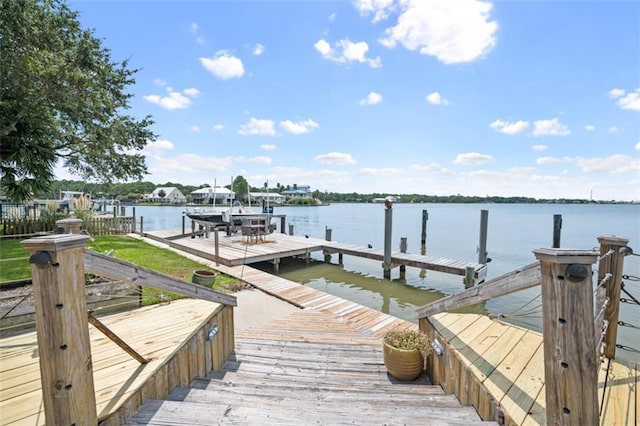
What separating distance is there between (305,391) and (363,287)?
7.50m

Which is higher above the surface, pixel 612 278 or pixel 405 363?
pixel 612 278

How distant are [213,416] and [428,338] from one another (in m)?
2.06

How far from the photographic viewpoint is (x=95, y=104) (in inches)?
363

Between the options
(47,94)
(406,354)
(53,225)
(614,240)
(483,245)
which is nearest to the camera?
(614,240)

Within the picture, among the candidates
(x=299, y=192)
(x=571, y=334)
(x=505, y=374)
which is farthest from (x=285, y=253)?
(x=299, y=192)

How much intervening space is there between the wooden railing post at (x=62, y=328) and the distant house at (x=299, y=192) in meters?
90.3

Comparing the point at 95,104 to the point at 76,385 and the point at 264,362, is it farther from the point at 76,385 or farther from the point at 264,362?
the point at 76,385

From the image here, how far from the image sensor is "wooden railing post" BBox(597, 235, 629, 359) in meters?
2.41

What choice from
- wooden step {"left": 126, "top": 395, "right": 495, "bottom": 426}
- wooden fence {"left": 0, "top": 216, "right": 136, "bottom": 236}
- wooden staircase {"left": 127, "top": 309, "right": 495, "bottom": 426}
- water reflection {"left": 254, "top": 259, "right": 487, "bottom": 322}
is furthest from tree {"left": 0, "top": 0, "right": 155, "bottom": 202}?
wooden step {"left": 126, "top": 395, "right": 495, "bottom": 426}

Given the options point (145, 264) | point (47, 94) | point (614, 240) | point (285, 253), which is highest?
point (47, 94)

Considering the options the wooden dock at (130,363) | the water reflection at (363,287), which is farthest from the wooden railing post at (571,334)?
the water reflection at (363,287)

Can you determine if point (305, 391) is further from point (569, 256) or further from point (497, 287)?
point (569, 256)

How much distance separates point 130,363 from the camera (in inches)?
80.2

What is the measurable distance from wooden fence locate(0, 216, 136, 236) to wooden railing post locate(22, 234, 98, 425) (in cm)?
957
